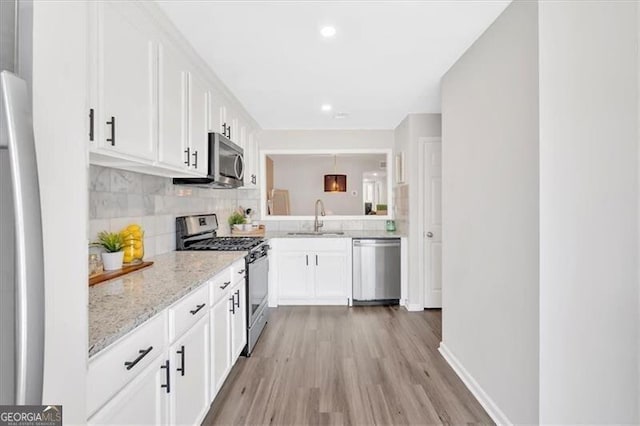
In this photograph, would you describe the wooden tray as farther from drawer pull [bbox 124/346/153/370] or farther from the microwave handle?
the microwave handle

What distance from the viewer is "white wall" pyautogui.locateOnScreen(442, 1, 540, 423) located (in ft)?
5.45

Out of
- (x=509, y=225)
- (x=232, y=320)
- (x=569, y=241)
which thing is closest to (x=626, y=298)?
(x=569, y=241)

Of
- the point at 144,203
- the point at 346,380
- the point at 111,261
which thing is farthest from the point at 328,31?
the point at 346,380

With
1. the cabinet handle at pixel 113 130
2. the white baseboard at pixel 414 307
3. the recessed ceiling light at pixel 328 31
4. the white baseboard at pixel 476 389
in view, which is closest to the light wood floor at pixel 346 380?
the white baseboard at pixel 476 389

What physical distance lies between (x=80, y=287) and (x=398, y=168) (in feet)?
13.9

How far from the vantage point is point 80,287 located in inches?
25.9

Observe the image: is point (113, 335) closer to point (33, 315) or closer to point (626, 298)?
point (33, 315)

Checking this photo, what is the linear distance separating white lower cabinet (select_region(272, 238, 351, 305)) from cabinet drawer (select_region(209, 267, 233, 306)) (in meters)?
1.94

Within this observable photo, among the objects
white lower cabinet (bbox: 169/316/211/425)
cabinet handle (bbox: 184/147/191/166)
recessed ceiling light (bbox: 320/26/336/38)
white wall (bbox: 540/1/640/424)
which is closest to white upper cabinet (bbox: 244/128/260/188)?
cabinet handle (bbox: 184/147/191/166)

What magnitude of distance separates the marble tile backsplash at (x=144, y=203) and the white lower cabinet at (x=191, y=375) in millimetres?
815

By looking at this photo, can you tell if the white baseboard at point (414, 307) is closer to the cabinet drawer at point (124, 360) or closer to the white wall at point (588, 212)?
the white wall at point (588, 212)

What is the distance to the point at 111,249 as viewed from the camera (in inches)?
74.0

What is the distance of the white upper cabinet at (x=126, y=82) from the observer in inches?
56.9

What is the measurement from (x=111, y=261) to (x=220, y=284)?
1.99 ft
